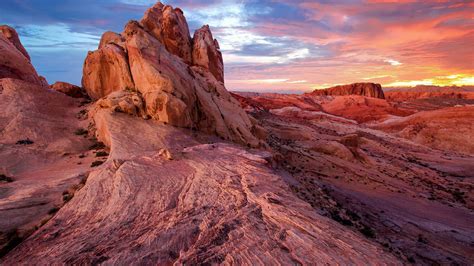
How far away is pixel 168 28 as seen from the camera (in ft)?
114

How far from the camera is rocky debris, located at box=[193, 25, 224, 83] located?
3766 cm

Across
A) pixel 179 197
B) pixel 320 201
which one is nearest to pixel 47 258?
pixel 179 197

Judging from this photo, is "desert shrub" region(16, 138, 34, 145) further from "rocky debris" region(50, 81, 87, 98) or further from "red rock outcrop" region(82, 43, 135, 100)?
"rocky debris" region(50, 81, 87, 98)

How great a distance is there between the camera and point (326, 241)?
7.50m

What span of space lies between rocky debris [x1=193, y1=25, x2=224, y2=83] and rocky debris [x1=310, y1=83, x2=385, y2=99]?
133m

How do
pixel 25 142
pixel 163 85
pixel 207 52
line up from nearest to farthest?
pixel 25 142 < pixel 163 85 < pixel 207 52

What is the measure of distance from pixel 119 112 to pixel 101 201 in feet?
35.4

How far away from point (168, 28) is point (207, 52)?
6250 mm

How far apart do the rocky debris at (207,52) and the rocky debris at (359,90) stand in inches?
5226

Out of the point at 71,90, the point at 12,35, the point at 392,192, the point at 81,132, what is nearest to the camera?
the point at 81,132

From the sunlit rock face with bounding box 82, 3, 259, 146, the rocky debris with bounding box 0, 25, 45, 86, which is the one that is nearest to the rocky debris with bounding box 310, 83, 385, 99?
the sunlit rock face with bounding box 82, 3, 259, 146

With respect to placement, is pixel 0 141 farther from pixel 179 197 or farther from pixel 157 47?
pixel 179 197

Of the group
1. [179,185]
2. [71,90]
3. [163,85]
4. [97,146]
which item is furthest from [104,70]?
[179,185]

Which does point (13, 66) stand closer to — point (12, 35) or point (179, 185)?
point (12, 35)
